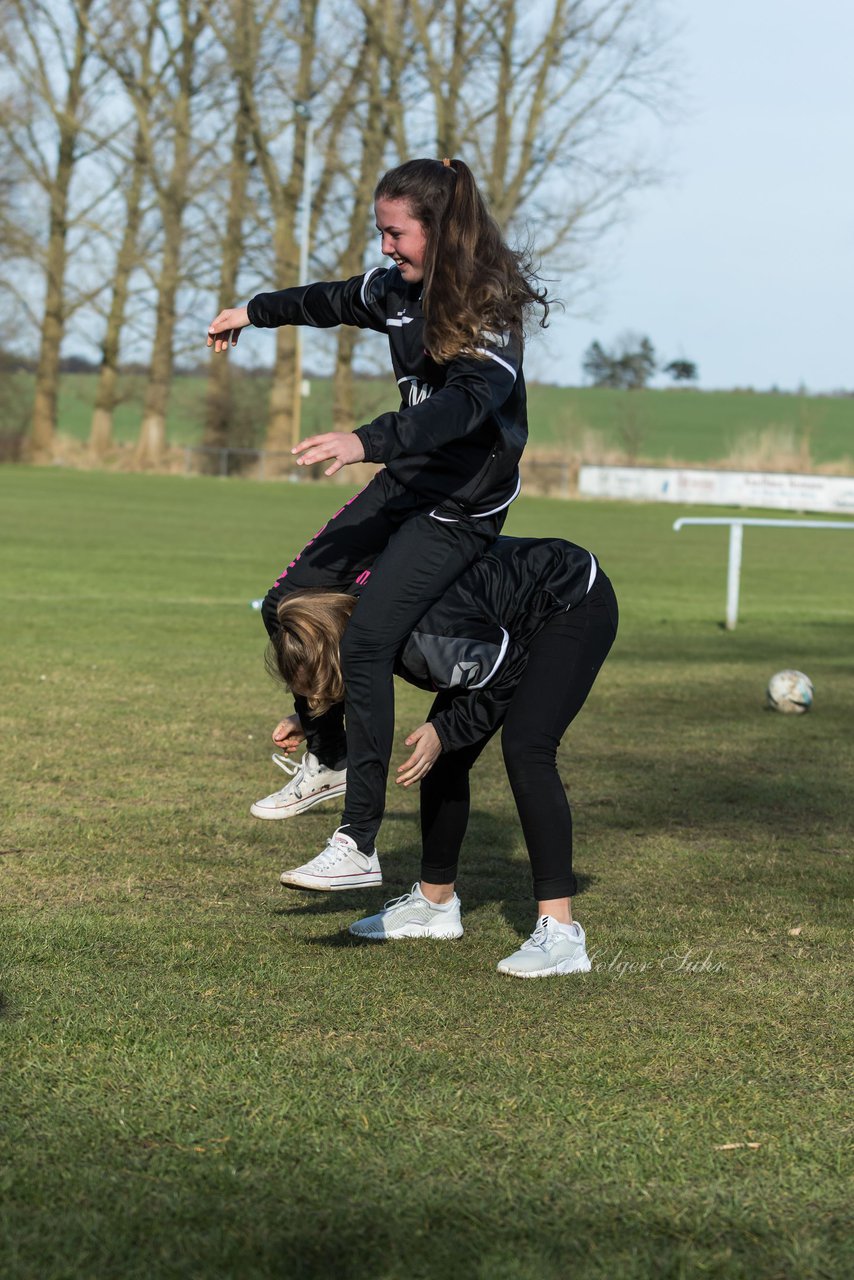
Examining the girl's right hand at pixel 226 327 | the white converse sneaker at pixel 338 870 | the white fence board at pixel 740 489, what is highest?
the girl's right hand at pixel 226 327

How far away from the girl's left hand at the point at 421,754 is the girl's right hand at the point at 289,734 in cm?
83

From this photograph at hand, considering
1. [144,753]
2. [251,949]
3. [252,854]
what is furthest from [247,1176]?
[144,753]

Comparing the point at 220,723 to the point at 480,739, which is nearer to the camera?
the point at 480,739

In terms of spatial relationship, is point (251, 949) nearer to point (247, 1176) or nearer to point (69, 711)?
point (247, 1176)

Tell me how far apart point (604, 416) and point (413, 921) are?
7609 cm

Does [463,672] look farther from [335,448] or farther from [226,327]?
[226,327]

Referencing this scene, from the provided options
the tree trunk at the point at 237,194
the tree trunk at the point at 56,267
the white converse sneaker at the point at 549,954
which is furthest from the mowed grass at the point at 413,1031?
the tree trunk at the point at 56,267

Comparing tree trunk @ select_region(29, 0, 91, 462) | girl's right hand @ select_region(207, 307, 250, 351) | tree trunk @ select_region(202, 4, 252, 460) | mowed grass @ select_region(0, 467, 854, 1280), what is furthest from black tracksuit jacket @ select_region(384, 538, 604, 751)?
tree trunk @ select_region(29, 0, 91, 462)

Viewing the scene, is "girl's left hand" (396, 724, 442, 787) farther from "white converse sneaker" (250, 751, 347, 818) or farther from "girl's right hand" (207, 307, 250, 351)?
"girl's right hand" (207, 307, 250, 351)

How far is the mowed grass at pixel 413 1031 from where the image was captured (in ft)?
9.14

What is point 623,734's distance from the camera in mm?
9383

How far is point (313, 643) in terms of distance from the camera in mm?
4574

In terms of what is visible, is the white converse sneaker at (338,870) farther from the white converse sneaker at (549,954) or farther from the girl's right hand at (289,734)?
the girl's right hand at (289,734)

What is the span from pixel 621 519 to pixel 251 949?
33.7 metres
